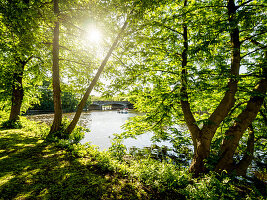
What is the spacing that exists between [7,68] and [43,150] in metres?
7.05

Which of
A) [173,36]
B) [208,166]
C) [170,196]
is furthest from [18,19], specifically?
[208,166]

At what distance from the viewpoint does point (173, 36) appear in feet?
14.7

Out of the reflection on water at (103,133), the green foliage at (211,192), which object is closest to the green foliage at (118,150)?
the reflection on water at (103,133)

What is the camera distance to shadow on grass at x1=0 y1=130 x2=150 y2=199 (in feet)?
8.25

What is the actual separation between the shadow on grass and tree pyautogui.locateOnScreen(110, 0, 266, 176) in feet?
7.04

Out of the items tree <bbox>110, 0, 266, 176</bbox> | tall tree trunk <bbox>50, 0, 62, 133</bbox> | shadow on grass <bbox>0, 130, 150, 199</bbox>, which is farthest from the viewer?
tall tree trunk <bbox>50, 0, 62, 133</bbox>

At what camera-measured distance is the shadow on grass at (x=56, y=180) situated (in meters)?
2.52

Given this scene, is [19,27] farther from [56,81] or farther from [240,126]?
[240,126]

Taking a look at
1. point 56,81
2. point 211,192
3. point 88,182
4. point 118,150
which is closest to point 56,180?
point 88,182

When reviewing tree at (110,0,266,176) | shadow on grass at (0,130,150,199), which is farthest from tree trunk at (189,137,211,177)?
shadow on grass at (0,130,150,199)

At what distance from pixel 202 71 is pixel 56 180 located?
531cm

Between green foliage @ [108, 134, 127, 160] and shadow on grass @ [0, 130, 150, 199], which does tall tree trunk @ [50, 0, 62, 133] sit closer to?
shadow on grass @ [0, 130, 150, 199]

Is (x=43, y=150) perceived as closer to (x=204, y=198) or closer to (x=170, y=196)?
(x=170, y=196)

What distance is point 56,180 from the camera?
296 centimetres
